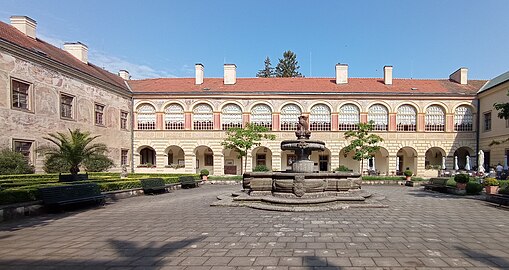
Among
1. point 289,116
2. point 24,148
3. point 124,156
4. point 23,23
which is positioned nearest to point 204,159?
point 124,156

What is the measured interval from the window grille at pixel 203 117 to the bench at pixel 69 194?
786 inches

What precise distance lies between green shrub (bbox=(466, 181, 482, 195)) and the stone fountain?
679 cm

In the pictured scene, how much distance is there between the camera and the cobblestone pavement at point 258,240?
4.52m

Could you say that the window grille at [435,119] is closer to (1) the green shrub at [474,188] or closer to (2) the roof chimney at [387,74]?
(2) the roof chimney at [387,74]

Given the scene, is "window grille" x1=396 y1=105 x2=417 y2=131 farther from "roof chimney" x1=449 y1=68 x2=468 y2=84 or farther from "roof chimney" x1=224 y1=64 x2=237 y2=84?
"roof chimney" x1=224 y1=64 x2=237 y2=84

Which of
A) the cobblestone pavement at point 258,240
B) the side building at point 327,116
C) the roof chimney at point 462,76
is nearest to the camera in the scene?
the cobblestone pavement at point 258,240

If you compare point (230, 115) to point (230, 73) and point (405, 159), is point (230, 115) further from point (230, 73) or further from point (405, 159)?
point (405, 159)

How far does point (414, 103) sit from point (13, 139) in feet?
115

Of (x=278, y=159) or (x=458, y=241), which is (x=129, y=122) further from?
(x=458, y=241)

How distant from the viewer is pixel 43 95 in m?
19.5

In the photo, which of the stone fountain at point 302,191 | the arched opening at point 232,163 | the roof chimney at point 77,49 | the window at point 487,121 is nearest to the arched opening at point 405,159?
the window at point 487,121

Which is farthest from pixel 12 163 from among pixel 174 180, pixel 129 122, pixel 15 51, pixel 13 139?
pixel 129 122

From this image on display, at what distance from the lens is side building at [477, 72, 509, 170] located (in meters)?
24.2

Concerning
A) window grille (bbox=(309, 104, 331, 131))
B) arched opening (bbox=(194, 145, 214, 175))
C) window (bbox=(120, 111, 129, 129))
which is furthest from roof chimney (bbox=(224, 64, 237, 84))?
window (bbox=(120, 111, 129, 129))
